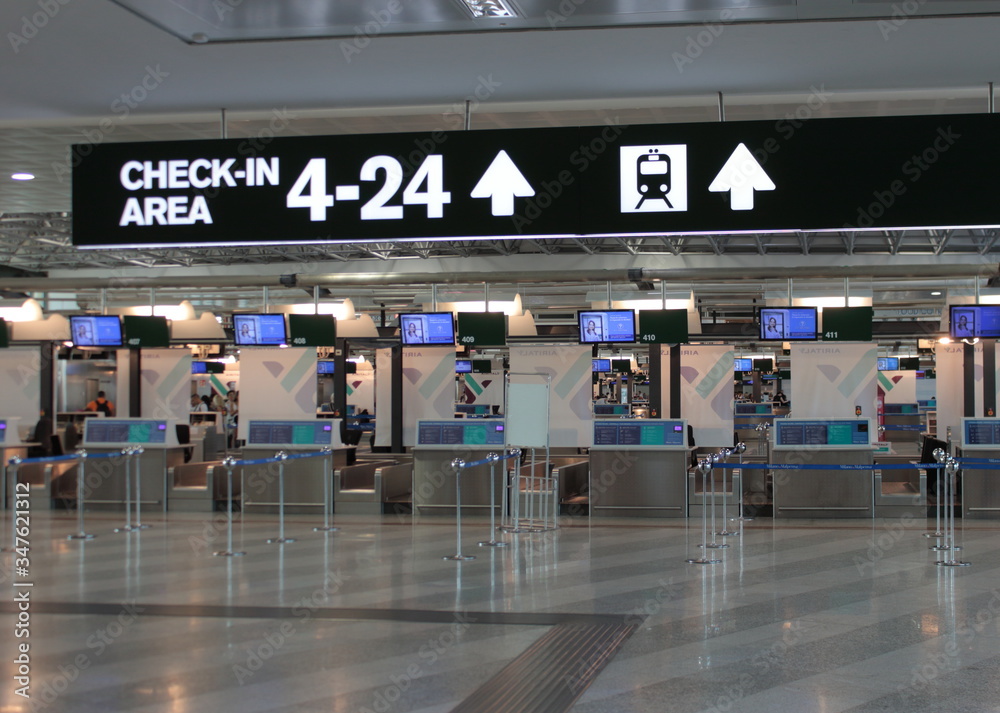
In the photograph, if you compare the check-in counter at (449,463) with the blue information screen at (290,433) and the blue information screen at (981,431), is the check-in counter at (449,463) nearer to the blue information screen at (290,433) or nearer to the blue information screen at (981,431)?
the blue information screen at (290,433)

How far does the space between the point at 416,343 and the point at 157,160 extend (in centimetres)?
843

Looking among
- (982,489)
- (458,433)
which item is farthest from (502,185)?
(982,489)

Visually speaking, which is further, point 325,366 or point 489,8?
point 325,366

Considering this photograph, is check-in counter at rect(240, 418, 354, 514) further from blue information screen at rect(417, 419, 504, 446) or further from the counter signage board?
the counter signage board

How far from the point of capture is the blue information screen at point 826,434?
39.1 ft

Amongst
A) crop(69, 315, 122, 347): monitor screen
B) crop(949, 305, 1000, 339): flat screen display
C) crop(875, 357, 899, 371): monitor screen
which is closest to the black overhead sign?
crop(949, 305, 1000, 339): flat screen display

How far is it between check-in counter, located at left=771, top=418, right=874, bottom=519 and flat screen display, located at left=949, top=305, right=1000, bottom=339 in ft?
4.93

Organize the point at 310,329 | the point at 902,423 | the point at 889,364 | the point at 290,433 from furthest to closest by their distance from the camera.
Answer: the point at 889,364 < the point at 902,423 < the point at 310,329 < the point at 290,433

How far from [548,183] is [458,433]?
803 cm

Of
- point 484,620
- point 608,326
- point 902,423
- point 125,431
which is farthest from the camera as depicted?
point 902,423

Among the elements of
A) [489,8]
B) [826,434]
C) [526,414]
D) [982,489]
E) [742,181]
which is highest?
[489,8]

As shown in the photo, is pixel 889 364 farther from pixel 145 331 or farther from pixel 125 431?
pixel 125 431

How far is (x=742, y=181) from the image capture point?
14.9ft

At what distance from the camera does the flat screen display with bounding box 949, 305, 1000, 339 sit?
38.3ft
